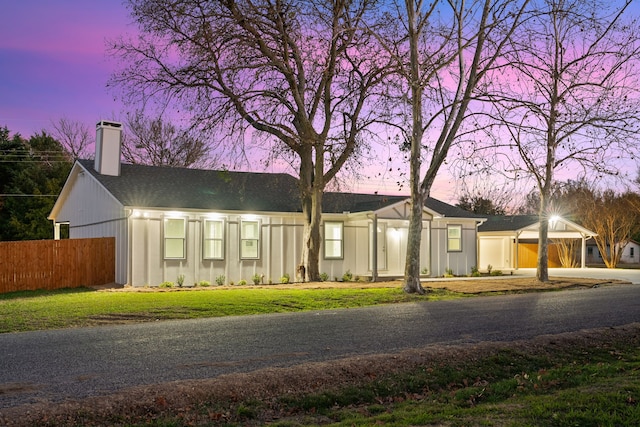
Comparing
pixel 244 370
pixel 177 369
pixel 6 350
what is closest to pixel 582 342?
pixel 244 370

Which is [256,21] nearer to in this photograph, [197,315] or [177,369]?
[197,315]

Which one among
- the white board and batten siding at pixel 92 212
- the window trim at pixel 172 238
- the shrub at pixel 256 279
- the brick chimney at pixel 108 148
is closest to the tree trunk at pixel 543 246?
the shrub at pixel 256 279

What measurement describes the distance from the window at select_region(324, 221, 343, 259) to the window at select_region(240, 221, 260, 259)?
332 centimetres

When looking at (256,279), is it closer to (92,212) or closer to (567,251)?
(92,212)

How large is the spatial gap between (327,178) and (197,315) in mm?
11122

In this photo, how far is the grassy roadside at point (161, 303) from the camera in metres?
14.3

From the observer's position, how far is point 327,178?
2520cm

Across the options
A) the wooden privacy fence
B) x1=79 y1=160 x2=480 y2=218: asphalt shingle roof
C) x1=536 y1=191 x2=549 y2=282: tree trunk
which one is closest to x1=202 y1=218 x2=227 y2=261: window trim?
x1=79 y1=160 x2=480 y2=218: asphalt shingle roof

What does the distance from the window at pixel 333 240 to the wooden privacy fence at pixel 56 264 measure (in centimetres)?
883

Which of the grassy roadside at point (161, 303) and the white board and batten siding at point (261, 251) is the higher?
the white board and batten siding at point (261, 251)

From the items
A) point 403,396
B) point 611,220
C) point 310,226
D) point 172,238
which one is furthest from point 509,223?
point 403,396

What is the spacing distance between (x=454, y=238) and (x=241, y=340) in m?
22.1

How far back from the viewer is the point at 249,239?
25859 millimetres

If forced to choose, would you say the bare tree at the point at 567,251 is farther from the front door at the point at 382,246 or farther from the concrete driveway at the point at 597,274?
the front door at the point at 382,246
